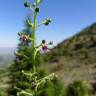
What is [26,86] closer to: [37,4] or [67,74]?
[67,74]

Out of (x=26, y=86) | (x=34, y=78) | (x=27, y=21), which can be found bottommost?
(x=34, y=78)

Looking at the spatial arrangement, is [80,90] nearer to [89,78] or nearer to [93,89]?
[93,89]

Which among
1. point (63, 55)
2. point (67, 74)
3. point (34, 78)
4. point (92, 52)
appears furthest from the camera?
point (63, 55)

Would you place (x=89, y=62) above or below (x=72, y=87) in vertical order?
above

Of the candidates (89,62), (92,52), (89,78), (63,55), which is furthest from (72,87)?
(63,55)

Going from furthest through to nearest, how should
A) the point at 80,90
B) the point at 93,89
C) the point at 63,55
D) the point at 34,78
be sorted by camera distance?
1. the point at 63,55
2. the point at 93,89
3. the point at 80,90
4. the point at 34,78

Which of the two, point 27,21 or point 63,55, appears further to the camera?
point 63,55

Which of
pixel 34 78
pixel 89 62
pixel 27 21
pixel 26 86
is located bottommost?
pixel 34 78

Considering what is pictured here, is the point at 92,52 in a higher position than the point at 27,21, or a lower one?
higher

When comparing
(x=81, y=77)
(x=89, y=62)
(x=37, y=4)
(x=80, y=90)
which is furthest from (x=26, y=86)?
(x=37, y=4)
